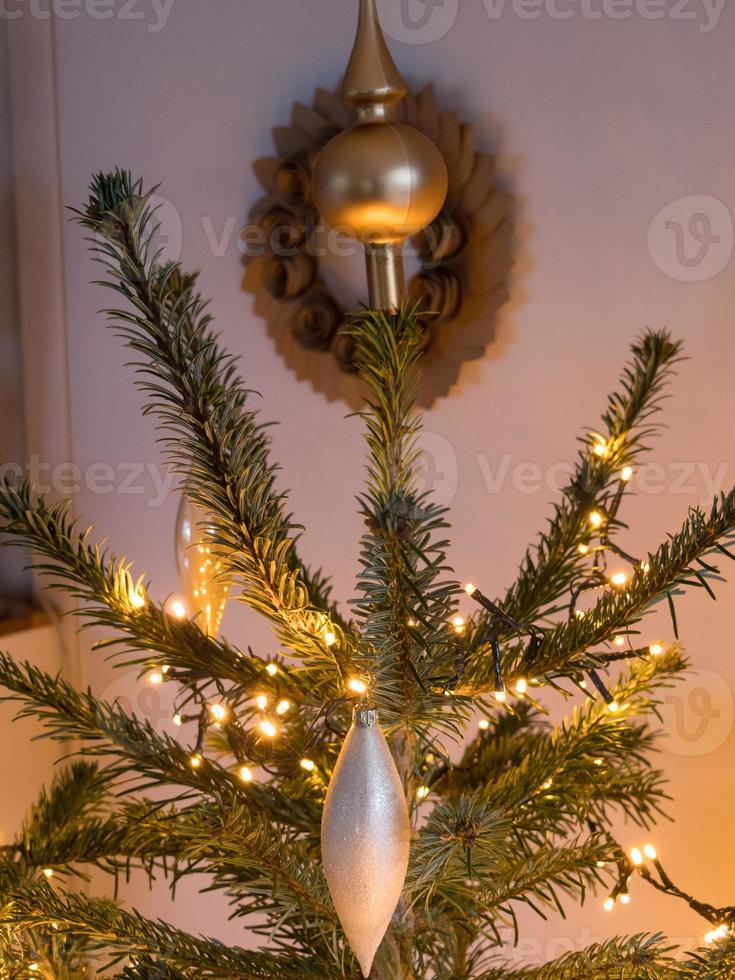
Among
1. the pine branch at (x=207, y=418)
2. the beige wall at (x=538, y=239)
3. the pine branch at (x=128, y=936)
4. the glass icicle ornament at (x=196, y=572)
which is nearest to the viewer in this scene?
the pine branch at (x=207, y=418)

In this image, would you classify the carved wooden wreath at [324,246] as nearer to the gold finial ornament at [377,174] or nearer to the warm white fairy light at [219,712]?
the gold finial ornament at [377,174]

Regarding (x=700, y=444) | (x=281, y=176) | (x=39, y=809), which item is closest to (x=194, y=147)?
(x=281, y=176)

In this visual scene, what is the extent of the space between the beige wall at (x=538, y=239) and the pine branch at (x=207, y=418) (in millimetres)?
731

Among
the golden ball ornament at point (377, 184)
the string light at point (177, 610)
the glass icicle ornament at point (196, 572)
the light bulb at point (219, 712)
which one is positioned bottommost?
the light bulb at point (219, 712)

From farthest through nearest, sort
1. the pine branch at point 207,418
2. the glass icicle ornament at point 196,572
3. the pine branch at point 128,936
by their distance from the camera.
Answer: the glass icicle ornament at point 196,572 < the pine branch at point 128,936 < the pine branch at point 207,418

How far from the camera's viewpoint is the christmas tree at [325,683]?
41 centimetres

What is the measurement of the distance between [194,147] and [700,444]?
76 cm

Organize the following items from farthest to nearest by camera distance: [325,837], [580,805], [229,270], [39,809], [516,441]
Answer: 1. [229,270]
2. [516,441]
3. [39,809]
4. [580,805]
5. [325,837]

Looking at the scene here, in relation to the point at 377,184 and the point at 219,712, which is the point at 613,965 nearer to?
the point at 219,712

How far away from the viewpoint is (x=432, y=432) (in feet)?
4.00

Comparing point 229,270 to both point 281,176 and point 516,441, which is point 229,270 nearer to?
point 281,176

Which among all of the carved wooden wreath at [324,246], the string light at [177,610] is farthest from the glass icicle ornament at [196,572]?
the carved wooden wreath at [324,246]

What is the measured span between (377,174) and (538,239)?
25.9 inches

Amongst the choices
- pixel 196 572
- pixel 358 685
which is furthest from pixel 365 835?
pixel 196 572
